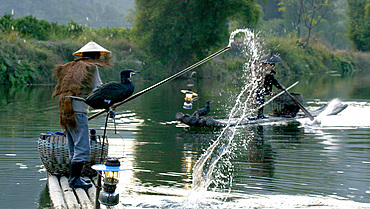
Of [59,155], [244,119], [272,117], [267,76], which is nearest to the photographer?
[59,155]

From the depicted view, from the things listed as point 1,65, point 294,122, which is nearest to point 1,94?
point 1,65

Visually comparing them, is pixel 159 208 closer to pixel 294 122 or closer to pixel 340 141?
pixel 340 141

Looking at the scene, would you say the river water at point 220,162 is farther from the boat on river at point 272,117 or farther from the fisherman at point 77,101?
the fisherman at point 77,101

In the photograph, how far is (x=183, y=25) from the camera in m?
36.3

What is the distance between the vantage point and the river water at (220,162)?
6.45 metres

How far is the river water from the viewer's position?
6.45 meters

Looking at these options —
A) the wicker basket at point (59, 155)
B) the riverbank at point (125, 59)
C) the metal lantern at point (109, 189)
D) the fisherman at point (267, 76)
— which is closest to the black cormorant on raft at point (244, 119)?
the fisherman at point (267, 76)

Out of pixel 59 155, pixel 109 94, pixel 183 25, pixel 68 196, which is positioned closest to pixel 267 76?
pixel 59 155

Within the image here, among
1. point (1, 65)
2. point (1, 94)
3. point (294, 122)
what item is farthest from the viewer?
point (1, 65)

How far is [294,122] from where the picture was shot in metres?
13.9

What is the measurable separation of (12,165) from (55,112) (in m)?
7.27

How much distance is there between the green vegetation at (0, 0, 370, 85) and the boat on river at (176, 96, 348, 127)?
49.6 ft

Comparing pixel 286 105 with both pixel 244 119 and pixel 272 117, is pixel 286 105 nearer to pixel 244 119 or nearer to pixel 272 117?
pixel 272 117

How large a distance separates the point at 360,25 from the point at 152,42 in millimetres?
32232
